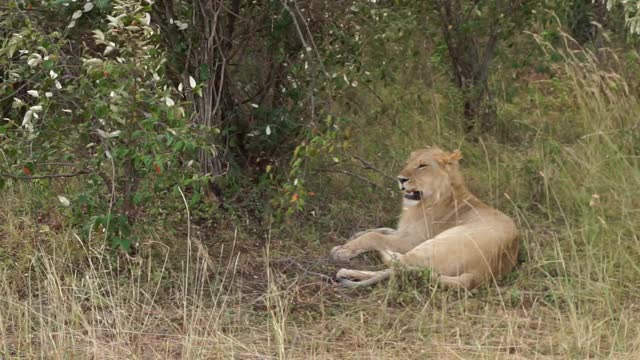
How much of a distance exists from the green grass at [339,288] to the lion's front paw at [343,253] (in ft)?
0.23

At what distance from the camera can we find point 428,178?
6434mm

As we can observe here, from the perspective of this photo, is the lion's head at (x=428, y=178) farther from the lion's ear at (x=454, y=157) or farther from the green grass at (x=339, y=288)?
the green grass at (x=339, y=288)

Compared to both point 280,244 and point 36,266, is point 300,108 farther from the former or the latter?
point 36,266

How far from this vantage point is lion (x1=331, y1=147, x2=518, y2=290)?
5.64m

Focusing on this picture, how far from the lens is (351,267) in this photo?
6035mm

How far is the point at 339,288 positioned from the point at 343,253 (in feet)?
1.57

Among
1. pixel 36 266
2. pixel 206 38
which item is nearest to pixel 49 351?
pixel 36 266

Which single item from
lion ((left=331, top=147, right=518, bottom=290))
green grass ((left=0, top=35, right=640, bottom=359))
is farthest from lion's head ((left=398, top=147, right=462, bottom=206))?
green grass ((left=0, top=35, right=640, bottom=359))

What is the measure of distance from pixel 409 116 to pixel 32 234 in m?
3.48

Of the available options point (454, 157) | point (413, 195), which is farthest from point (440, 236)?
point (454, 157)

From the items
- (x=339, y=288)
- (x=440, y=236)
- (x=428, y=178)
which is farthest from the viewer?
(x=428, y=178)

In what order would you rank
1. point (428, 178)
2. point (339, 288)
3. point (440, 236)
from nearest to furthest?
1. point (339, 288)
2. point (440, 236)
3. point (428, 178)

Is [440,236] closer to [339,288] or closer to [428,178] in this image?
[428,178]

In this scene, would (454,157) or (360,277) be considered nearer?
(360,277)
